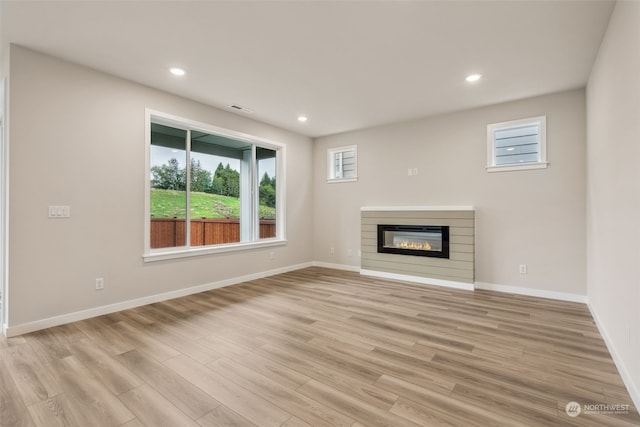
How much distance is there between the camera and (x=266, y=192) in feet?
18.7

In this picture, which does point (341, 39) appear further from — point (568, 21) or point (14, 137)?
point (14, 137)

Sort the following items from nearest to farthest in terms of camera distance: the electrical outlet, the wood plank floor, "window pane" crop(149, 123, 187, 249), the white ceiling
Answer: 1. the wood plank floor
2. the white ceiling
3. the electrical outlet
4. "window pane" crop(149, 123, 187, 249)

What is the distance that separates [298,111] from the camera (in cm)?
478

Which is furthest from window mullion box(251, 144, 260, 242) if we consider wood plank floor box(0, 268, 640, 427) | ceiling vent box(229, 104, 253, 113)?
wood plank floor box(0, 268, 640, 427)

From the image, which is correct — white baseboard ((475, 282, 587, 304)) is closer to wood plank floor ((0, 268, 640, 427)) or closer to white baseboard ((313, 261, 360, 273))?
wood plank floor ((0, 268, 640, 427))

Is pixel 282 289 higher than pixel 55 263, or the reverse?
pixel 55 263

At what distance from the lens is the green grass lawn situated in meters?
4.03

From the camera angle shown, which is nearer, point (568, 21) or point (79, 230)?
point (568, 21)

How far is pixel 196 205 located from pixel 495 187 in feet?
14.8

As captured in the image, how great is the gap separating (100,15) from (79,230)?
2.13m

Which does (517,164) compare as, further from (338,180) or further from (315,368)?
(315,368)

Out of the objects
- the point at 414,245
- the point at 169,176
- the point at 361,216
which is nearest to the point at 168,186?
the point at 169,176

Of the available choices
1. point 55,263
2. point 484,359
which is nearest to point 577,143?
point 484,359

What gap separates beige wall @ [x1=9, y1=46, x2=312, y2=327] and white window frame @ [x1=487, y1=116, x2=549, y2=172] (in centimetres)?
448
